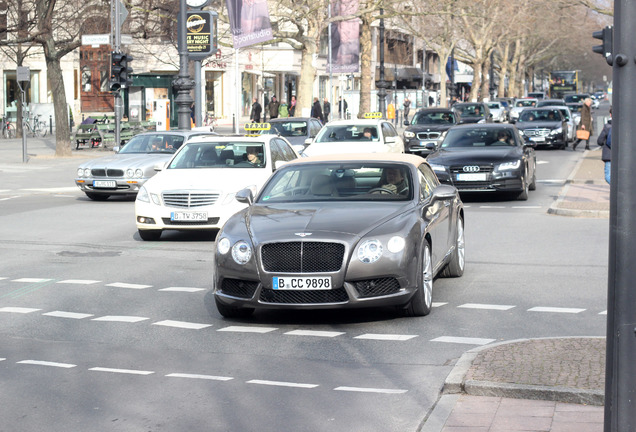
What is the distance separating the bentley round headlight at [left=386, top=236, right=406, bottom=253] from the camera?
870 cm

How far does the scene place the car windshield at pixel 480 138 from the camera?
22.3 m

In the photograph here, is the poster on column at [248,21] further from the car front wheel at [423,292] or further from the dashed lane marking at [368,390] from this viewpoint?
the dashed lane marking at [368,390]

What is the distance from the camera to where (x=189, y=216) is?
1491 centimetres

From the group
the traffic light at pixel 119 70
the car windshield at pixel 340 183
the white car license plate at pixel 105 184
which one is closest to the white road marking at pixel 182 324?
the car windshield at pixel 340 183

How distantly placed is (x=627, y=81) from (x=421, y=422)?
2467mm

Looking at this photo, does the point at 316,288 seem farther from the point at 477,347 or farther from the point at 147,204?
the point at 147,204

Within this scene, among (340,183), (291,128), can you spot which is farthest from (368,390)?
(291,128)

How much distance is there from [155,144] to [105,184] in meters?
1.78

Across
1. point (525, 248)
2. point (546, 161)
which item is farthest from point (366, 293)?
point (546, 161)

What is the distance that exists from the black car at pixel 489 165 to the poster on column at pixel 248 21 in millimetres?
8103

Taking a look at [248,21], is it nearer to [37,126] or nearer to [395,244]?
[395,244]

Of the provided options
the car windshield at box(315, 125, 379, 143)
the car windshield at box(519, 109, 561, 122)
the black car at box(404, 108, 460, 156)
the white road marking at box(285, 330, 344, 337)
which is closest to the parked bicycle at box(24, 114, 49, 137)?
the black car at box(404, 108, 460, 156)

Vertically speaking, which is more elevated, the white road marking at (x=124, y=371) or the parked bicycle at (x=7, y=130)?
the parked bicycle at (x=7, y=130)

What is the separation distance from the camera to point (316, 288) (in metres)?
8.54
